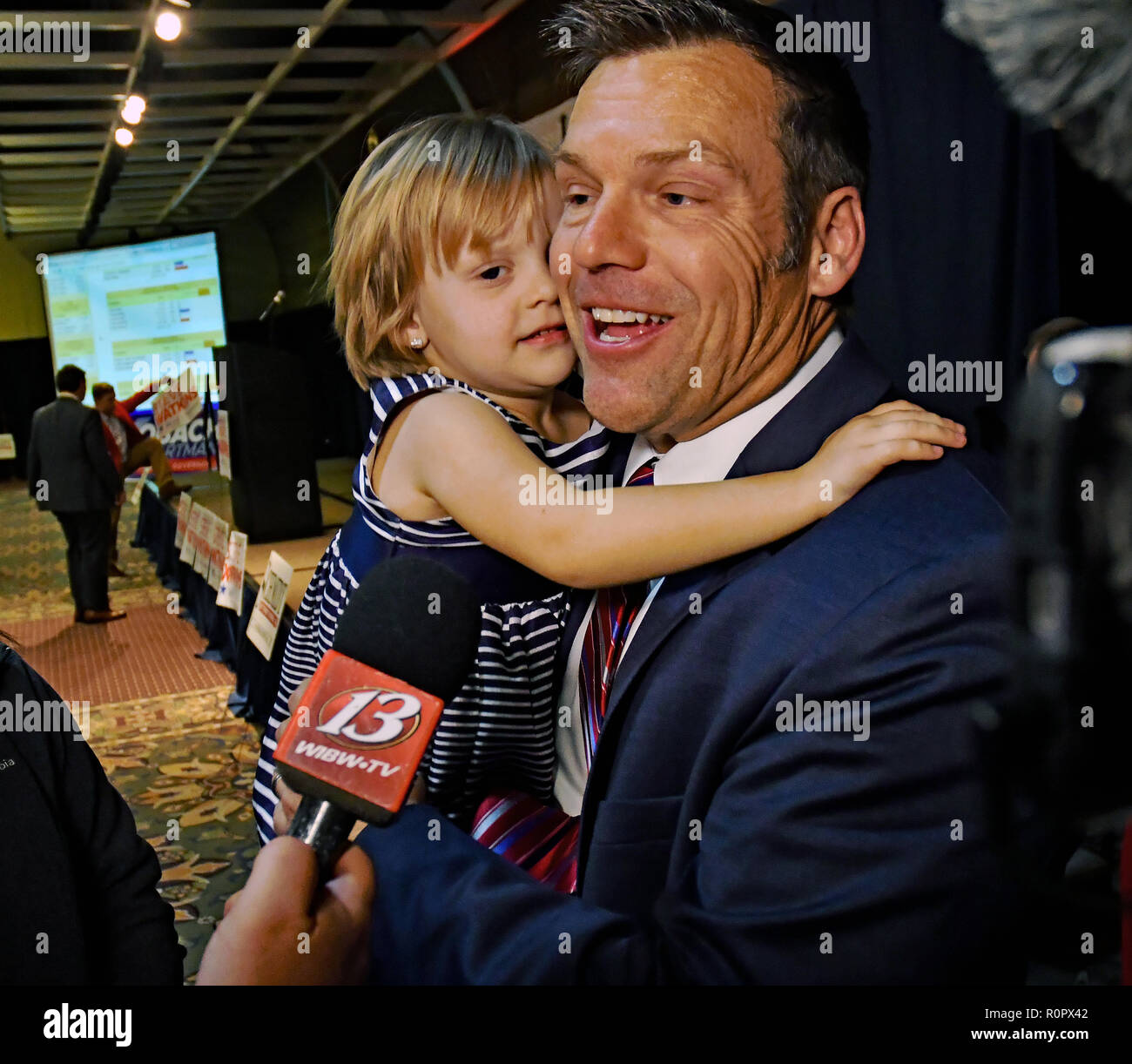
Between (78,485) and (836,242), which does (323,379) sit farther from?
(836,242)

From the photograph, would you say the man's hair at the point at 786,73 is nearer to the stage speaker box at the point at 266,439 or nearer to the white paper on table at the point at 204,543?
the stage speaker box at the point at 266,439

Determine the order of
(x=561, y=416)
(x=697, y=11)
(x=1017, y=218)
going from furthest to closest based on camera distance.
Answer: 1. (x=1017, y=218)
2. (x=561, y=416)
3. (x=697, y=11)

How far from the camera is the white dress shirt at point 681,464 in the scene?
122 cm

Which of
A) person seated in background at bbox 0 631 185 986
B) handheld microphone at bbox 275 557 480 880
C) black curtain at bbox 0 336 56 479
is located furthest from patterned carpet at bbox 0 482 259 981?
black curtain at bbox 0 336 56 479

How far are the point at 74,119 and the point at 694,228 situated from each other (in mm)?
8727

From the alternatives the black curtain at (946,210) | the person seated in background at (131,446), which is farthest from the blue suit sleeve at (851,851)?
the person seated in background at (131,446)

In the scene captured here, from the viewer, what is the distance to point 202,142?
32.2 ft

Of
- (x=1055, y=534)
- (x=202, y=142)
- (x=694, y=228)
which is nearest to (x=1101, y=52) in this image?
(x=1055, y=534)

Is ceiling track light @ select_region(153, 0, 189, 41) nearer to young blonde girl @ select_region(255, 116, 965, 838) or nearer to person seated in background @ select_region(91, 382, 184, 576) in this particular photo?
person seated in background @ select_region(91, 382, 184, 576)

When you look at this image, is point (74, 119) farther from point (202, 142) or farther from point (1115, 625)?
point (1115, 625)

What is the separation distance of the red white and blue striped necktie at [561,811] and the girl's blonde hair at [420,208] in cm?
40

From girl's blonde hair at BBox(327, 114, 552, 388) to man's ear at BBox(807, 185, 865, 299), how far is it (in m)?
0.42

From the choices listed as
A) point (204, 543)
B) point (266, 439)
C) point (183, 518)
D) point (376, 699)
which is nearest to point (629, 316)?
point (376, 699)

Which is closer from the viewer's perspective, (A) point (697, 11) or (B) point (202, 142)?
(A) point (697, 11)
